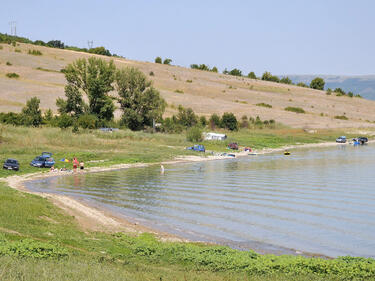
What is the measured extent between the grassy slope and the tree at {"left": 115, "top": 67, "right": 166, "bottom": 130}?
7.40 m

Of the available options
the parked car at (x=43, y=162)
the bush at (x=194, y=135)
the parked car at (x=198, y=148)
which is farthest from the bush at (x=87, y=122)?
the parked car at (x=43, y=162)

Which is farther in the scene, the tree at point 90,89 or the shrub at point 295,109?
the shrub at point 295,109

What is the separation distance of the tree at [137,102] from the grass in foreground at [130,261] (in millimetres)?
70686

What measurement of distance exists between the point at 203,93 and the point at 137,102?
6120 centimetres

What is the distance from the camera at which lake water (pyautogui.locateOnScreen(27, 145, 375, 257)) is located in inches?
1056

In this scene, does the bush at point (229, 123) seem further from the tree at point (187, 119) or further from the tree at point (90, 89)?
the tree at point (90, 89)

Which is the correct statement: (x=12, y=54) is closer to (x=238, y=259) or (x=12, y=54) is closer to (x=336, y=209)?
(x=336, y=209)

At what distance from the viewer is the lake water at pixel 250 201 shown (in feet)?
88.0

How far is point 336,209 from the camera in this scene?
35.3 m

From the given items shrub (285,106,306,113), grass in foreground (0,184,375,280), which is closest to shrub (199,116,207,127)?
shrub (285,106,306,113)

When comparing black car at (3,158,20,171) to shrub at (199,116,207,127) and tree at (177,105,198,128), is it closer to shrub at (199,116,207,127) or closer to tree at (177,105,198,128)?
tree at (177,105,198,128)

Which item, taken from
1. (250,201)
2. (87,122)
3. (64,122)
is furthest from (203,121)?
(250,201)

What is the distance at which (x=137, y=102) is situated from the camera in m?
96.6

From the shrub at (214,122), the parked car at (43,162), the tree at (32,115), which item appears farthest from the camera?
the shrub at (214,122)
